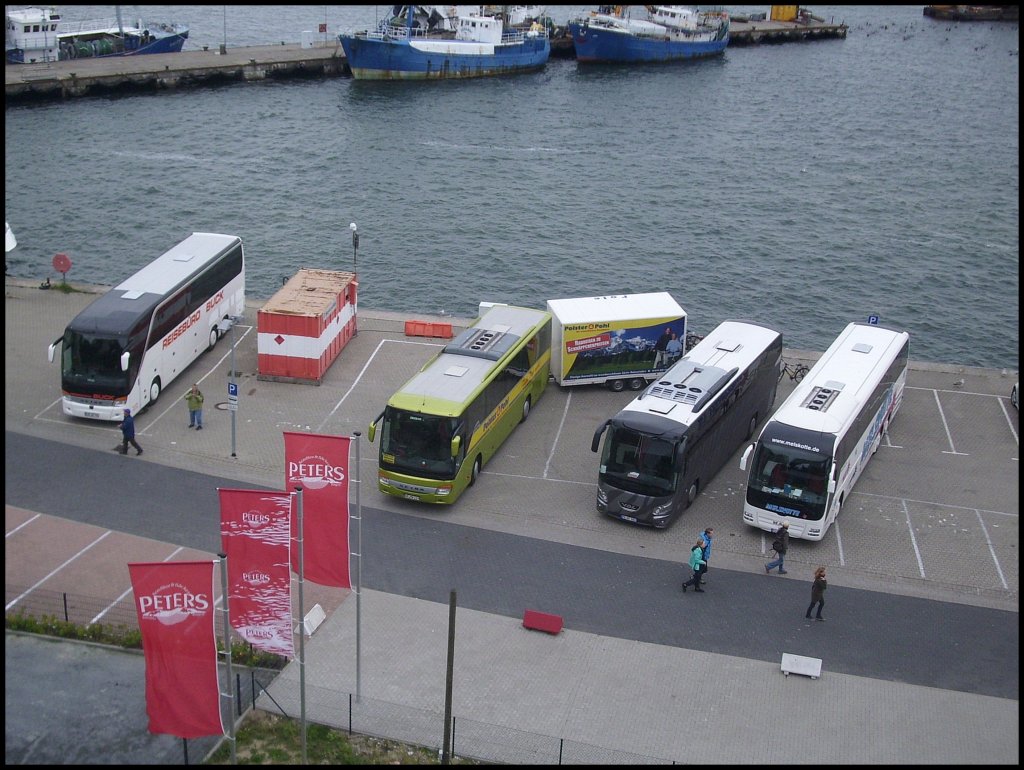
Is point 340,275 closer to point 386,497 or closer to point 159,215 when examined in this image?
point 386,497

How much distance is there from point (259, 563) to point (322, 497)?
7.22 feet

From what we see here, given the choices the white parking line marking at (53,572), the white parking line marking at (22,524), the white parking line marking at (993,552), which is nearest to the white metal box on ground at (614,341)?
the white parking line marking at (993,552)

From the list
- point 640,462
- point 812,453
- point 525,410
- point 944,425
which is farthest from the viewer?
point 944,425

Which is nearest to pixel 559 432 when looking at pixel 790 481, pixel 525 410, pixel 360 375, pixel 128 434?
pixel 525 410

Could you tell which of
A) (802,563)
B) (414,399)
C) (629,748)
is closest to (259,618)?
(629,748)

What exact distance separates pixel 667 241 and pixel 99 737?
1767 inches

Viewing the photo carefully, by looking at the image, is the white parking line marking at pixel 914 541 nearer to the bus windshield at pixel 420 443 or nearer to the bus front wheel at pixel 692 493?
the bus front wheel at pixel 692 493

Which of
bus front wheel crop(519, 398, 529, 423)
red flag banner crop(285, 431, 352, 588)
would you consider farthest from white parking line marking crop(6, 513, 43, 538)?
bus front wheel crop(519, 398, 529, 423)

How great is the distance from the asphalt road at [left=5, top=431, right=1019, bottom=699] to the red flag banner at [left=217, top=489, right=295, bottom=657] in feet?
20.1

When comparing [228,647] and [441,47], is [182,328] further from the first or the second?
[441,47]

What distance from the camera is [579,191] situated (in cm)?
6744

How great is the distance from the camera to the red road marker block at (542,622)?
2338 centimetres

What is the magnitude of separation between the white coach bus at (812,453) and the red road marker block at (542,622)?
5.89 meters

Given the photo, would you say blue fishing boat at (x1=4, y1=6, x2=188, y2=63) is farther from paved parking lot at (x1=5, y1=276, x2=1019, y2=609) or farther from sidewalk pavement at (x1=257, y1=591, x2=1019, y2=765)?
sidewalk pavement at (x1=257, y1=591, x2=1019, y2=765)
